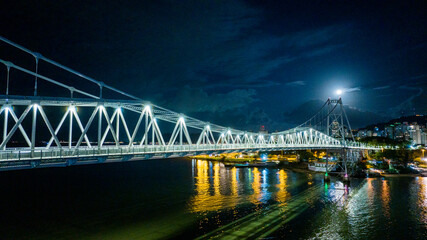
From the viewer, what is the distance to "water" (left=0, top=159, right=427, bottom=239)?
24.5 meters

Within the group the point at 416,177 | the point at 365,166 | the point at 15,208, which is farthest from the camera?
the point at 365,166

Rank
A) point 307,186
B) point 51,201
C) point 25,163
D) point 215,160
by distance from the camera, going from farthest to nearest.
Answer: point 215,160, point 307,186, point 51,201, point 25,163

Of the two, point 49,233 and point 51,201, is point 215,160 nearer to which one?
point 51,201

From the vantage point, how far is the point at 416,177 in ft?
199

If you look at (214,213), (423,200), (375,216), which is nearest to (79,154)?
(214,213)

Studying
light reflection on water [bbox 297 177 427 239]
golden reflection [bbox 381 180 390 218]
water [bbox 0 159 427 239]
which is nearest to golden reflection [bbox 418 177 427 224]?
light reflection on water [bbox 297 177 427 239]

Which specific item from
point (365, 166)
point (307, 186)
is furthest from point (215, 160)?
point (307, 186)

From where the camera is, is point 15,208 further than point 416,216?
Yes

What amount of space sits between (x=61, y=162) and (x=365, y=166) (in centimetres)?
7849

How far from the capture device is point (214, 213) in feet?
99.5

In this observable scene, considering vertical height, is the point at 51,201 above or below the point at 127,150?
below

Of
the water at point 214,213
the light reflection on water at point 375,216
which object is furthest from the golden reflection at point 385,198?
the water at point 214,213

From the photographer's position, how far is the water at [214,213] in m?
24.5

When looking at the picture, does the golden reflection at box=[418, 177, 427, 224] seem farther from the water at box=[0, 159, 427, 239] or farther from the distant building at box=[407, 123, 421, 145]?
the distant building at box=[407, 123, 421, 145]
